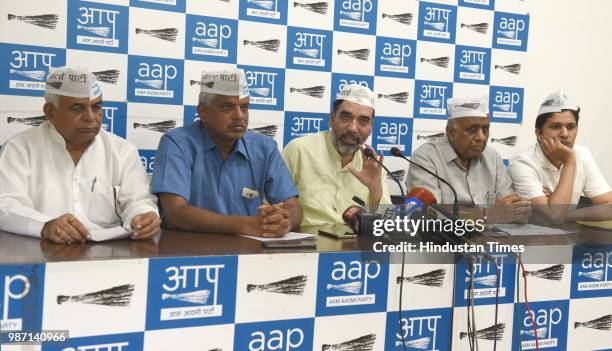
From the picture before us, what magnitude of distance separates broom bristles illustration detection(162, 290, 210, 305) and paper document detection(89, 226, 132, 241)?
34 cm

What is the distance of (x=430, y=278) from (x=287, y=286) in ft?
1.53

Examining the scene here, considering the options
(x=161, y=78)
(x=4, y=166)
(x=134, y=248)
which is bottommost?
(x=134, y=248)

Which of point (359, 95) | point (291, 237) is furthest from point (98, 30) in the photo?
point (291, 237)

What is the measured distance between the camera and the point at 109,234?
1864 millimetres

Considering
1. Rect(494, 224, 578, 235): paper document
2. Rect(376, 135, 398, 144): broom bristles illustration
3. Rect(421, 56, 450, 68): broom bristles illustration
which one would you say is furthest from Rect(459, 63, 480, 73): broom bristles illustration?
Rect(494, 224, 578, 235): paper document

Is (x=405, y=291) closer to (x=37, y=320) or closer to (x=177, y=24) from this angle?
(x=37, y=320)

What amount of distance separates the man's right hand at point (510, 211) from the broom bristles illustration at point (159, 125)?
1560mm

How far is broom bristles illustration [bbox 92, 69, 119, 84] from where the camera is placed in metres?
2.91

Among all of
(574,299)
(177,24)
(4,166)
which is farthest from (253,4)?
(574,299)

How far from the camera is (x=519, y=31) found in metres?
3.93

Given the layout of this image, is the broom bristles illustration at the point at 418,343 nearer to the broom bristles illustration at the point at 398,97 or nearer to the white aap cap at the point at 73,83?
the white aap cap at the point at 73,83

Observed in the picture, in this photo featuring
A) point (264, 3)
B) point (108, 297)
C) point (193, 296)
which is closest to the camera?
point (108, 297)

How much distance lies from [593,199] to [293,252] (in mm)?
2113

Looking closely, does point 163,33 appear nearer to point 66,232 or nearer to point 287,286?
point 66,232
